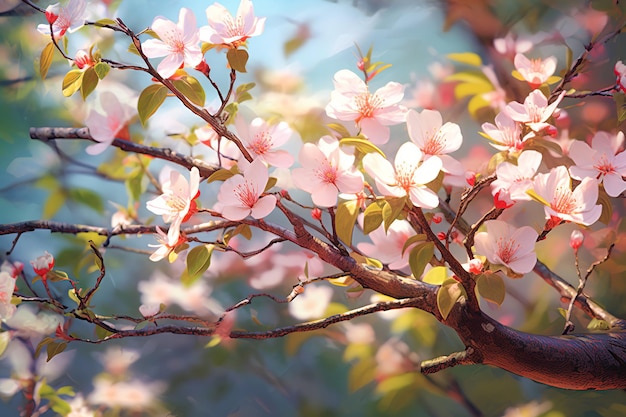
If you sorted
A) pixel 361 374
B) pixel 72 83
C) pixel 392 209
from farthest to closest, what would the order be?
pixel 361 374 < pixel 72 83 < pixel 392 209

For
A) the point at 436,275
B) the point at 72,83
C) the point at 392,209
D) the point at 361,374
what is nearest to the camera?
the point at 392,209

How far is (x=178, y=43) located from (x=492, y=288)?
→ 496 millimetres

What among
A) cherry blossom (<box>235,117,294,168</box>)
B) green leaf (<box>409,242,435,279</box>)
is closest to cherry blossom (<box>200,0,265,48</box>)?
cherry blossom (<box>235,117,294,168</box>)

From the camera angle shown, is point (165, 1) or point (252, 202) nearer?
point (252, 202)

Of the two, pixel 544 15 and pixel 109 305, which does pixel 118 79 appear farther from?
pixel 544 15

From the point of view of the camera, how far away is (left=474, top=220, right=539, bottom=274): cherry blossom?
26.7 inches

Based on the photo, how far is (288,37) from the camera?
103 centimetres

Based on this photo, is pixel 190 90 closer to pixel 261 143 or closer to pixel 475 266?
pixel 261 143

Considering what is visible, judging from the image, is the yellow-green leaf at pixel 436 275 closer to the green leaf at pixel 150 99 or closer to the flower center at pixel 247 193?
the flower center at pixel 247 193

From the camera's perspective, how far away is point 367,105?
2.50 ft

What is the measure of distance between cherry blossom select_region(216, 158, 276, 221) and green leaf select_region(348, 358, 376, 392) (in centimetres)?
43

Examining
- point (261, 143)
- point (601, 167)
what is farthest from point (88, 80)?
point (601, 167)

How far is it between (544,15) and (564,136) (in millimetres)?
214

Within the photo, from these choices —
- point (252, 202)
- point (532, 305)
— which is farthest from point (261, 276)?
point (532, 305)
